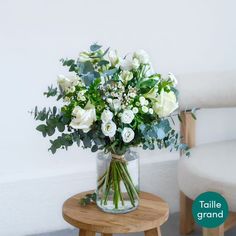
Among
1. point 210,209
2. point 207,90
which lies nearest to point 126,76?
point 210,209

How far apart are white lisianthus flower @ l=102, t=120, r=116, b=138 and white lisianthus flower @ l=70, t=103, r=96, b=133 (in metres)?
0.04

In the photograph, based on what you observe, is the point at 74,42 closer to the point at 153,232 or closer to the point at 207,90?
the point at 207,90

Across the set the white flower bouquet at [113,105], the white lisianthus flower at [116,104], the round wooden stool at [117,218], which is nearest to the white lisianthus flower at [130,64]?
the white flower bouquet at [113,105]

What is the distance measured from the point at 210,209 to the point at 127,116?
57cm

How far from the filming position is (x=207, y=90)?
83.9 inches

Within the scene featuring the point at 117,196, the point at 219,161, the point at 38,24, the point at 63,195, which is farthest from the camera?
the point at 63,195

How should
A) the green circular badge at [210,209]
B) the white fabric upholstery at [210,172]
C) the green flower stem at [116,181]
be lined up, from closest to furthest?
the green flower stem at [116,181], the green circular badge at [210,209], the white fabric upholstery at [210,172]

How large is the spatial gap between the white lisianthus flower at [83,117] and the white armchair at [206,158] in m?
0.69

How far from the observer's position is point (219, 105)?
7.14ft

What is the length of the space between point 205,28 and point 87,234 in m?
1.37

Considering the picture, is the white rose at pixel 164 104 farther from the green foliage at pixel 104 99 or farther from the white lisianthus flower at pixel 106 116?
the white lisianthus flower at pixel 106 116

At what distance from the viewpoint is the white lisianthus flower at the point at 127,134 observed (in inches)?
50.5

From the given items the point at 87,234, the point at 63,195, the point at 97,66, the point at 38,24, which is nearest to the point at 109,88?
the point at 97,66

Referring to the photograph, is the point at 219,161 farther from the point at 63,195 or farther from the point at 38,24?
the point at 38,24
